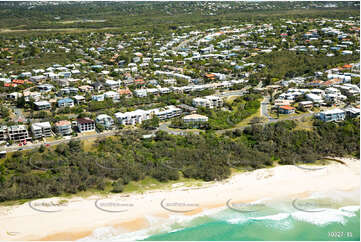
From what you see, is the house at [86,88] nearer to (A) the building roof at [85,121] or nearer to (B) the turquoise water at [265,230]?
(A) the building roof at [85,121]

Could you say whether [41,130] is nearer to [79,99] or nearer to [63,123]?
[63,123]

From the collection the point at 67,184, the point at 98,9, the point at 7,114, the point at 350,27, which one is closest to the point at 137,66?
the point at 7,114

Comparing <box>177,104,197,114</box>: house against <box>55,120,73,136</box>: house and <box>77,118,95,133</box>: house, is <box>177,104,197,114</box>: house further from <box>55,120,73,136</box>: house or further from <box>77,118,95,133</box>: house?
<box>55,120,73,136</box>: house

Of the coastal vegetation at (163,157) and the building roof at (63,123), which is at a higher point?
the building roof at (63,123)

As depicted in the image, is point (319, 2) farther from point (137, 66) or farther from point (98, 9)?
point (137, 66)

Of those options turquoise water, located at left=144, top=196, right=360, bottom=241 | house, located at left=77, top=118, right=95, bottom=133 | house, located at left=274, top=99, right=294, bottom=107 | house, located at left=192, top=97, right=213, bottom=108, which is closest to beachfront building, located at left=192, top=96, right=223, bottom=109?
house, located at left=192, top=97, right=213, bottom=108

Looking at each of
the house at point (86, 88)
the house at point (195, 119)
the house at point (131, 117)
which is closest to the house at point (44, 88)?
the house at point (86, 88)
